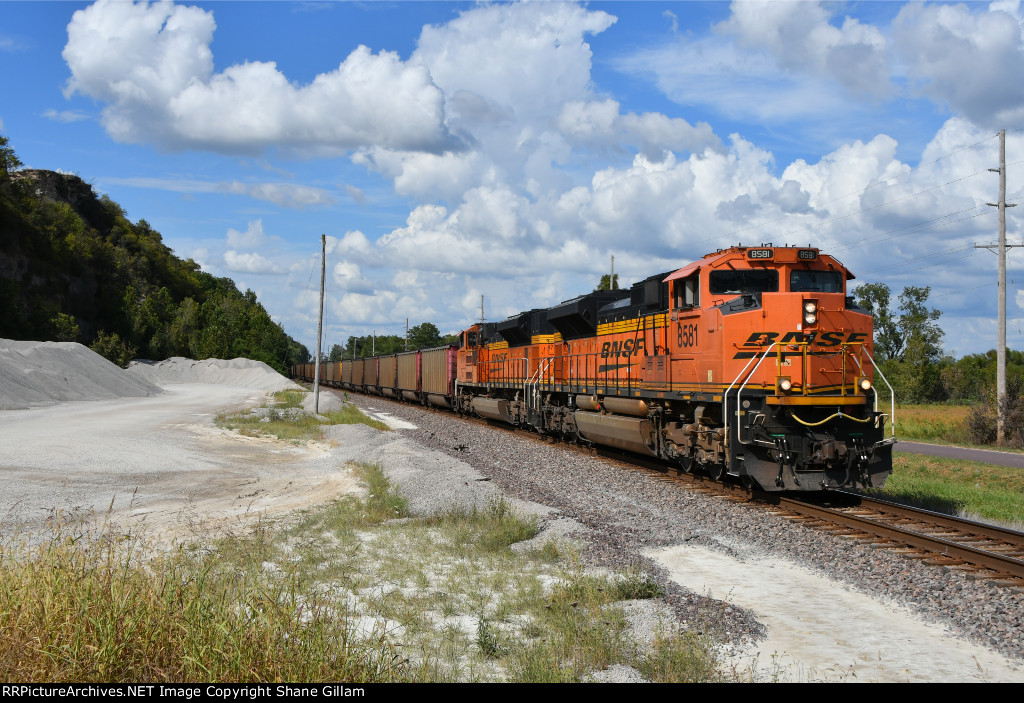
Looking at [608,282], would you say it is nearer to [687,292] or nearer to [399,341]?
[687,292]

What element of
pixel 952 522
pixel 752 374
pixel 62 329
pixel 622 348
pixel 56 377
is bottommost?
pixel 952 522

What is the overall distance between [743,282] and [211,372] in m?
80.4

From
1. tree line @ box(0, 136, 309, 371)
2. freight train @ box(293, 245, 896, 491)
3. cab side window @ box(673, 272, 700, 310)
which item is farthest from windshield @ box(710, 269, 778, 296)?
tree line @ box(0, 136, 309, 371)

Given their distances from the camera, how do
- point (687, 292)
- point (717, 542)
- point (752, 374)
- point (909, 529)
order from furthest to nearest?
point (687, 292) < point (752, 374) < point (909, 529) < point (717, 542)

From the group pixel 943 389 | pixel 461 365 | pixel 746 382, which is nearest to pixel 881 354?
pixel 943 389

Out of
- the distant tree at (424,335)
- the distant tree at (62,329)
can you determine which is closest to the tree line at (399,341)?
the distant tree at (424,335)

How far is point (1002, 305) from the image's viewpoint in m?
26.4

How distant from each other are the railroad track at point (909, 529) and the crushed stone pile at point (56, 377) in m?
34.1

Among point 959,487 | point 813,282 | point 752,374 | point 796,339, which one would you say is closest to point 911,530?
point 752,374

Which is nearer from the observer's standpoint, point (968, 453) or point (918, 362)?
point (968, 453)

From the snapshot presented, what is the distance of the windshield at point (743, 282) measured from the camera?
13.4 meters

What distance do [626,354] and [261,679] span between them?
13.9 m

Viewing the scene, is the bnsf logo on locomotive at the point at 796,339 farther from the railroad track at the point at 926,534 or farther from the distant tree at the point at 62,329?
the distant tree at the point at 62,329

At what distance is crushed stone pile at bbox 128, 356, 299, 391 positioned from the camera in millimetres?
77438
